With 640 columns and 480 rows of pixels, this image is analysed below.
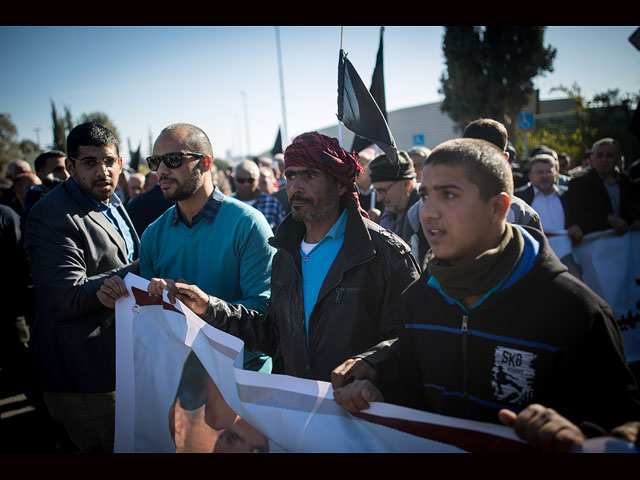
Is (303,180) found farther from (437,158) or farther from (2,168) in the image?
(2,168)

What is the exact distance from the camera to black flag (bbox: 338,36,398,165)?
112 inches

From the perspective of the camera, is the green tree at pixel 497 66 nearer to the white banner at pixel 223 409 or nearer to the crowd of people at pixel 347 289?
the crowd of people at pixel 347 289

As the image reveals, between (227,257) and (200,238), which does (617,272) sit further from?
(200,238)

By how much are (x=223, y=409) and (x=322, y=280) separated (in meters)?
0.81

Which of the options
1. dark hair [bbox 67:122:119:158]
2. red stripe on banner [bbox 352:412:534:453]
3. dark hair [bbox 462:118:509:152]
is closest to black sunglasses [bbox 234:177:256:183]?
dark hair [bbox 67:122:119:158]

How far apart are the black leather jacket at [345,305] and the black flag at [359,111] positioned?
62 centimetres

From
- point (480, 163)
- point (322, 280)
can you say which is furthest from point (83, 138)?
point (480, 163)

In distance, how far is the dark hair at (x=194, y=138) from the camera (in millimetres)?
2914

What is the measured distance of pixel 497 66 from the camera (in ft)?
90.6

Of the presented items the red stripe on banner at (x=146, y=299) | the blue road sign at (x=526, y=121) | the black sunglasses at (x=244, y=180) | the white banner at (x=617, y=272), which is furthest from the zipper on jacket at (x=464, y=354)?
the blue road sign at (x=526, y=121)

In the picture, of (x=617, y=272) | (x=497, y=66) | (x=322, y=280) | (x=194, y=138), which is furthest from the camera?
(x=497, y=66)

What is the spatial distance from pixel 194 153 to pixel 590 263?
519 centimetres

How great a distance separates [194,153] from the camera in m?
2.91

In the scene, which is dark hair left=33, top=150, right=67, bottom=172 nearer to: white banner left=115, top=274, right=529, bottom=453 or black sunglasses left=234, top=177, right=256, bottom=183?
black sunglasses left=234, top=177, right=256, bottom=183
